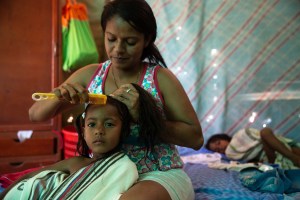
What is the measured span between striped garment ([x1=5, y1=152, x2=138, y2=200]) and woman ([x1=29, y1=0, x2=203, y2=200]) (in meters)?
0.07

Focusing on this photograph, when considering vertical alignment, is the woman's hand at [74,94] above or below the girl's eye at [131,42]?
below

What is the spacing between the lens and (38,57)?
2439 mm

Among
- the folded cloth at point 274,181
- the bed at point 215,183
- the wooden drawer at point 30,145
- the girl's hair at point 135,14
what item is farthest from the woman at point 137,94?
the wooden drawer at point 30,145

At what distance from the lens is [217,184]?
174 centimetres

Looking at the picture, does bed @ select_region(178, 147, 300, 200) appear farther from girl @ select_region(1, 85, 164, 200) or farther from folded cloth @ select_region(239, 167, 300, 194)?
girl @ select_region(1, 85, 164, 200)

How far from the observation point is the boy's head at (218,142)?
2.74 meters

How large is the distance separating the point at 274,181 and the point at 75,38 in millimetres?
1757

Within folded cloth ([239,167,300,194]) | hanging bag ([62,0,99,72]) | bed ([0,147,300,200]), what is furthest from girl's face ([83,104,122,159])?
hanging bag ([62,0,99,72])

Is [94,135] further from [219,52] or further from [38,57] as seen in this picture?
[219,52]

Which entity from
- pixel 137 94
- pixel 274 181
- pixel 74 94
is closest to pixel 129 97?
pixel 137 94

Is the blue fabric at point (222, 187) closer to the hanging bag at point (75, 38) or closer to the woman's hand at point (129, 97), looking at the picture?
the woman's hand at point (129, 97)

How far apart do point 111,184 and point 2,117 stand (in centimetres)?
171

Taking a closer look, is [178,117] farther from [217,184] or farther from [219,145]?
[219,145]

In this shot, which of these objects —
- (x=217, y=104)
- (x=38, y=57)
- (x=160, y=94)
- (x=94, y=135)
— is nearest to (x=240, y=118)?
(x=217, y=104)
